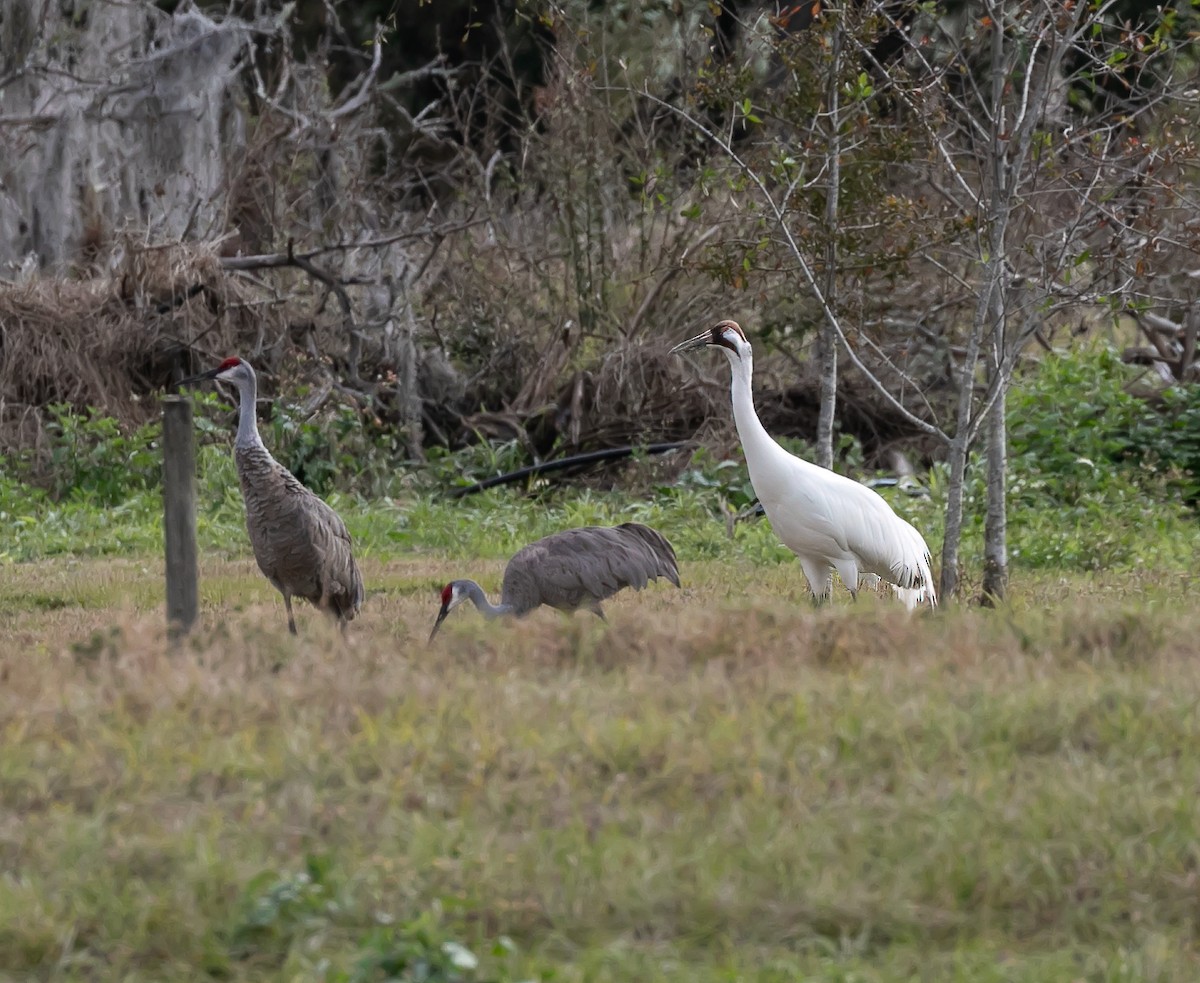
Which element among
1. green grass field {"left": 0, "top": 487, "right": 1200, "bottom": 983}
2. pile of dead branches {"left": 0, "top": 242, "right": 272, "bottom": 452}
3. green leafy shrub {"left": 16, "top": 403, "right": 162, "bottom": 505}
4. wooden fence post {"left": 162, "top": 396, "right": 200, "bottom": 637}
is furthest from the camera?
pile of dead branches {"left": 0, "top": 242, "right": 272, "bottom": 452}

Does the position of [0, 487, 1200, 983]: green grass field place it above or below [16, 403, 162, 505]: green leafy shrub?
above

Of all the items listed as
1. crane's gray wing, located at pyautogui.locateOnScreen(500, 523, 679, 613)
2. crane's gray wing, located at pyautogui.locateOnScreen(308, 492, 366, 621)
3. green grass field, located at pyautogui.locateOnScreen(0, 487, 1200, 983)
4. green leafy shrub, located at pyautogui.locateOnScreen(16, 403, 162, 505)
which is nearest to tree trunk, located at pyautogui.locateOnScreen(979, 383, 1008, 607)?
crane's gray wing, located at pyautogui.locateOnScreen(500, 523, 679, 613)

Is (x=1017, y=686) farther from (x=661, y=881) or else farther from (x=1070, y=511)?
(x=1070, y=511)

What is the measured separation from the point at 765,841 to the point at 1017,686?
1.44 meters

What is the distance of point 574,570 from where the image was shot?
8312 millimetres

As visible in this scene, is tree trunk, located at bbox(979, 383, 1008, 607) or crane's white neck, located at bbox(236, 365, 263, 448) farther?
crane's white neck, located at bbox(236, 365, 263, 448)

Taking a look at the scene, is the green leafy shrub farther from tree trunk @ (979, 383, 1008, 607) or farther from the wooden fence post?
tree trunk @ (979, 383, 1008, 607)

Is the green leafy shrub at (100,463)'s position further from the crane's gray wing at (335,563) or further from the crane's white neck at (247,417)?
the crane's gray wing at (335,563)

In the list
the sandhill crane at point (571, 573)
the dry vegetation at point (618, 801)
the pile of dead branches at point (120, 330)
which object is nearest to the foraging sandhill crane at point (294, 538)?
the sandhill crane at point (571, 573)

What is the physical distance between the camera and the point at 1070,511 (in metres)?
11.9

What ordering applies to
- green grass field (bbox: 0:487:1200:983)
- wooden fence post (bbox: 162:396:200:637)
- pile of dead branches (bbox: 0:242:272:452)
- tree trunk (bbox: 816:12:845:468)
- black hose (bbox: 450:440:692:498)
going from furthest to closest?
pile of dead branches (bbox: 0:242:272:452) < black hose (bbox: 450:440:692:498) < tree trunk (bbox: 816:12:845:468) < wooden fence post (bbox: 162:396:200:637) < green grass field (bbox: 0:487:1200:983)

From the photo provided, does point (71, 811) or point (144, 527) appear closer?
point (71, 811)

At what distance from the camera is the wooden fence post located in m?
6.35

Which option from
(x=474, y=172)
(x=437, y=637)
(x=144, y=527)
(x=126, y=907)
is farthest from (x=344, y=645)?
(x=474, y=172)
